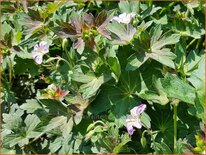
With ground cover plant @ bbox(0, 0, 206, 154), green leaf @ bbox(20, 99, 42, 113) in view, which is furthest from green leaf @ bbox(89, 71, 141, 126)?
green leaf @ bbox(20, 99, 42, 113)

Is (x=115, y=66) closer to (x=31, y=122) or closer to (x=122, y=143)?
(x=122, y=143)

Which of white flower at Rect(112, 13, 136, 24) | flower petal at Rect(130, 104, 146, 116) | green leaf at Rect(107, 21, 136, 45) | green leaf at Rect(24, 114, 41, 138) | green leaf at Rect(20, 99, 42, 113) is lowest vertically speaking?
green leaf at Rect(24, 114, 41, 138)

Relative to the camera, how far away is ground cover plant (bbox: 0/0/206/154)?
1504 mm

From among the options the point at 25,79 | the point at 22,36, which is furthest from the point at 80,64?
the point at 25,79

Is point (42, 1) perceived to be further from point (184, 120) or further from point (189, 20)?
point (184, 120)

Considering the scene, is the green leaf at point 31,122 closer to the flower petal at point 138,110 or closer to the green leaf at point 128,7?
the flower petal at point 138,110

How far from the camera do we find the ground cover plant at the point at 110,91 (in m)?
1.50

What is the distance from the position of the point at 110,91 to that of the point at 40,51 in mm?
345

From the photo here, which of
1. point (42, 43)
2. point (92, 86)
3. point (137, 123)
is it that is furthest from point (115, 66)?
point (42, 43)

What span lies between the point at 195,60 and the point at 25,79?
853 mm

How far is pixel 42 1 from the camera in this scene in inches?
84.8

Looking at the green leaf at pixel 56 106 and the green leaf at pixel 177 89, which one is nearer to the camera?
the green leaf at pixel 177 89

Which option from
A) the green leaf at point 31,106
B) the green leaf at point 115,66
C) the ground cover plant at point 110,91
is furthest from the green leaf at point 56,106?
the green leaf at point 115,66

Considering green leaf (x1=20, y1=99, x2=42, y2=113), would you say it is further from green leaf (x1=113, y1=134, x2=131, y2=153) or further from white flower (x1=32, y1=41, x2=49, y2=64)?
green leaf (x1=113, y1=134, x2=131, y2=153)
